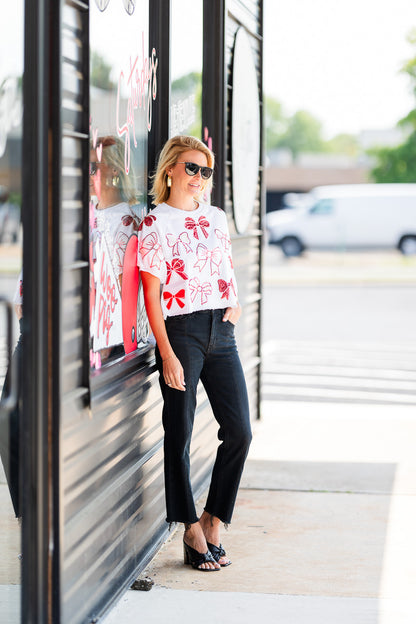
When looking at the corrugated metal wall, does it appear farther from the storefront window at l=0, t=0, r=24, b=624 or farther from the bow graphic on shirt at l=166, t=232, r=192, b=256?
the bow graphic on shirt at l=166, t=232, r=192, b=256

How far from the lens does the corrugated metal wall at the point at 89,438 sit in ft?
10.8

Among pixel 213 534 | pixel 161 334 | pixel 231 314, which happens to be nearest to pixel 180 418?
pixel 161 334

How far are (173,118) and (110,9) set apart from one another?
3.95 feet

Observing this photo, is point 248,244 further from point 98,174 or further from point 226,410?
point 98,174

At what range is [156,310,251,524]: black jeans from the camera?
13.6 feet

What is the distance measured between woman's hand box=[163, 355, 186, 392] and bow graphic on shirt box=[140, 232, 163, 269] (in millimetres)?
414

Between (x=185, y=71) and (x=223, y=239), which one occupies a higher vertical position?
(x=185, y=71)

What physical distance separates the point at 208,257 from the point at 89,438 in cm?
109

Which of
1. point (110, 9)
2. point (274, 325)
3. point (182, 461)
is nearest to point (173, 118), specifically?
point (110, 9)

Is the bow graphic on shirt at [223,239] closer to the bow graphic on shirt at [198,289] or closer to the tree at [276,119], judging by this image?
the bow graphic on shirt at [198,289]

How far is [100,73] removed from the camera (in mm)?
3822

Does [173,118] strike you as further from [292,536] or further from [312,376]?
[312,376]

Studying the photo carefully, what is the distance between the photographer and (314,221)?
29422mm

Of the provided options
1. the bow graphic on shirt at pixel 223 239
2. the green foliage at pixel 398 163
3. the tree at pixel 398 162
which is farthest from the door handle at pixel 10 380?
the green foliage at pixel 398 163
